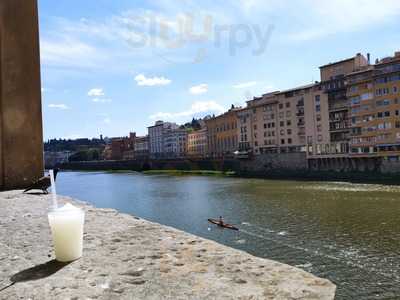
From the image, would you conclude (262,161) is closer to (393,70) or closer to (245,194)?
(393,70)

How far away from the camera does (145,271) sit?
4.04 m

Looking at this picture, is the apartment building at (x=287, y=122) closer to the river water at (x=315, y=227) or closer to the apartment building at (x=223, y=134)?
the apartment building at (x=223, y=134)

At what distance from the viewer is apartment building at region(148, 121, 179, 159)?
157000 mm

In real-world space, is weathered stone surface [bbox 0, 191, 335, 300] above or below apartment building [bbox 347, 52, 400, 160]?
below

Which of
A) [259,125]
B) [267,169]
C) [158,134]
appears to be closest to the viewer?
[267,169]

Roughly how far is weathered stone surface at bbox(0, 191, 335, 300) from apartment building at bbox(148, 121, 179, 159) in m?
146

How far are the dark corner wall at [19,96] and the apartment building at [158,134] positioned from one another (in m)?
140

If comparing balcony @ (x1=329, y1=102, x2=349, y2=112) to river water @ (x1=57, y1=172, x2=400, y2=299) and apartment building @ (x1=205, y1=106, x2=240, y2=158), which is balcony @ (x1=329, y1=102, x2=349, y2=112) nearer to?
river water @ (x1=57, y1=172, x2=400, y2=299)

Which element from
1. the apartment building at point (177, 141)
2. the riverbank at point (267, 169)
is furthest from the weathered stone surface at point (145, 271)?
the apartment building at point (177, 141)

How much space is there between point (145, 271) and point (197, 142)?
131 m

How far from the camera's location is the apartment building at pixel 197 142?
129750 mm

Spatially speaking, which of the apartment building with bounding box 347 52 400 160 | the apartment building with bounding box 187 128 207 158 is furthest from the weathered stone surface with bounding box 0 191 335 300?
the apartment building with bounding box 187 128 207 158

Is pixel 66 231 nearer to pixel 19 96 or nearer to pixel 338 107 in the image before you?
pixel 19 96

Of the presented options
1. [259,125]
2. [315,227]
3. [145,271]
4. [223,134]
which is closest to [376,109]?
[259,125]
